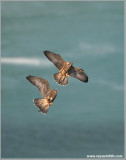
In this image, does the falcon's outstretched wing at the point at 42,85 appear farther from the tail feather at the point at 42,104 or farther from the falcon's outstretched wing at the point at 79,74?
the falcon's outstretched wing at the point at 79,74

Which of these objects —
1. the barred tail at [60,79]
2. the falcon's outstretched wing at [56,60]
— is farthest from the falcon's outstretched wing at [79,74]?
the barred tail at [60,79]

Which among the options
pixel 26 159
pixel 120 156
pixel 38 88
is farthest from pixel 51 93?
pixel 120 156

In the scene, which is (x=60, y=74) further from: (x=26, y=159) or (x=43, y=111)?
(x=26, y=159)

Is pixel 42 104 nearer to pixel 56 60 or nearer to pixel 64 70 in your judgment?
pixel 64 70

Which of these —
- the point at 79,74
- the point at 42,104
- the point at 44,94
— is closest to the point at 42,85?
the point at 44,94

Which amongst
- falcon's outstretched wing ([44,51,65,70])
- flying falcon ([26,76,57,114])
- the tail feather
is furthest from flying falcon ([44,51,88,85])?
the tail feather

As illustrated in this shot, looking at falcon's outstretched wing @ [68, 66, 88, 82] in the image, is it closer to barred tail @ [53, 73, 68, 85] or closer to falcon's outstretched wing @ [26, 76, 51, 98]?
barred tail @ [53, 73, 68, 85]
